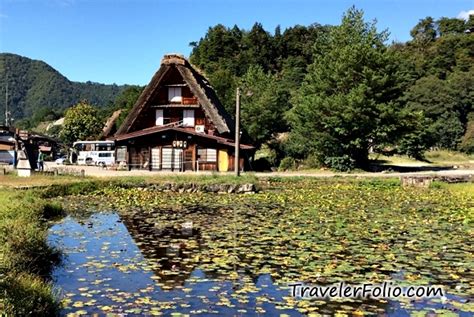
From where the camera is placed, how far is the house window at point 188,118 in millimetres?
36562

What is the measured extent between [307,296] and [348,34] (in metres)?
33.5

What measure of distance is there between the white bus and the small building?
1270 cm

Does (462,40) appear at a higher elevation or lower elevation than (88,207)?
higher

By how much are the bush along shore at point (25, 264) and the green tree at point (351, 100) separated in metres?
25.3

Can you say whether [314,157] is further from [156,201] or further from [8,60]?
[8,60]

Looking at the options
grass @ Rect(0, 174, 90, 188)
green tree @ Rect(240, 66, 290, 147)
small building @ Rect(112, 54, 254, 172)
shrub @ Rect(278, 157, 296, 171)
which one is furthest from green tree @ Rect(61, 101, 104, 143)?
grass @ Rect(0, 174, 90, 188)

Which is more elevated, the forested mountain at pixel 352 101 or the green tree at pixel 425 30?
the green tree at pixel 425 30

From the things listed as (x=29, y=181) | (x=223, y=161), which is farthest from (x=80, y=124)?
(x=29, y=181)

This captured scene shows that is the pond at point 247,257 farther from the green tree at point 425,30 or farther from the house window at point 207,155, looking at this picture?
the green tree at point 425,30

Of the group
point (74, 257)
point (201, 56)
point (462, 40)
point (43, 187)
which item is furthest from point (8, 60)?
point (74, 257)

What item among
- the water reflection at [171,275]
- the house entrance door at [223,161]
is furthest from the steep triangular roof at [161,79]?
the water reflection at [171,275]

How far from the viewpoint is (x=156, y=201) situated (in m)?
16.2

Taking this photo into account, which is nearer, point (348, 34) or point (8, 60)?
point (348, 34)

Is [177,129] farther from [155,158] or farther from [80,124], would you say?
[80,124]
